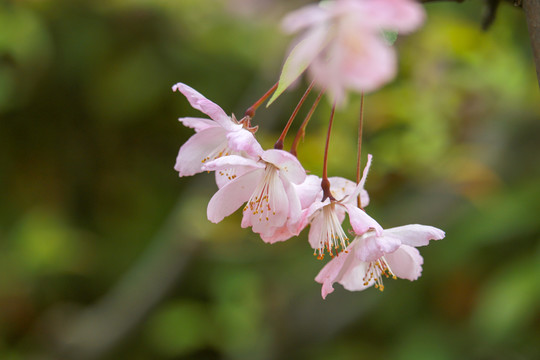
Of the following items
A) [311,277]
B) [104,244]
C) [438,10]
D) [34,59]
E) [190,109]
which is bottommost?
[311,277]

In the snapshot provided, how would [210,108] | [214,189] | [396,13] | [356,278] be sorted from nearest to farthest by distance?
[396,13] → [210,108] → [356,278] → [214,189]

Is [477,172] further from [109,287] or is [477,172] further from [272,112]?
[109,287]

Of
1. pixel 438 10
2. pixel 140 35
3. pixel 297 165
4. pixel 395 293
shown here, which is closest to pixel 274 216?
pixel 297 165

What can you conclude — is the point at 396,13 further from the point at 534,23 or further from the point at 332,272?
the point at 332,272

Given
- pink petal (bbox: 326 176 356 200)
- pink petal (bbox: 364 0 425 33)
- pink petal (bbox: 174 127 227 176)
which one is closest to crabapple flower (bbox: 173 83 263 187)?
pink petal (bbox: 174 127 227 176)

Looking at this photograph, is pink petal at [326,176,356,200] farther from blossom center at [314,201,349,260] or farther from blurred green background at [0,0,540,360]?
blurred green background at [0,0,540,360]

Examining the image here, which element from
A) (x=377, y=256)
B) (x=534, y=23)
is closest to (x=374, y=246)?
(x=377, y=256)

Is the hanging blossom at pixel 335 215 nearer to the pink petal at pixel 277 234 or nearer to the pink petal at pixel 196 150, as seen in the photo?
the pink petal at pixel 277 234

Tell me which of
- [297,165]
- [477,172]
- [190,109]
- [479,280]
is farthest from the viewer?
[190,109]
